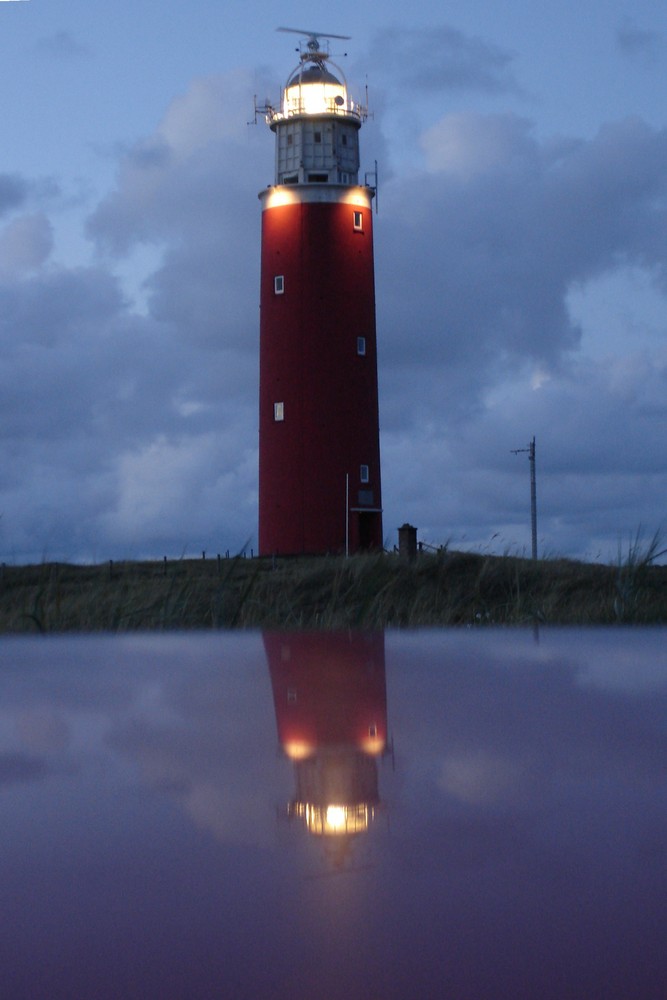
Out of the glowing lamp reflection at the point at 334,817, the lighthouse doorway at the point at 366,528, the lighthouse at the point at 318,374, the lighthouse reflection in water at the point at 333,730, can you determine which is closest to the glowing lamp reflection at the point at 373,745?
the lighthouse reflection in water at the point at 333,730

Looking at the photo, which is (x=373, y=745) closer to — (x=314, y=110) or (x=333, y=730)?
(x=333, y=730)

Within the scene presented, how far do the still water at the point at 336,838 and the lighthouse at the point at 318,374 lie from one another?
25.1m

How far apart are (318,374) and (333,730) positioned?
26.5 m

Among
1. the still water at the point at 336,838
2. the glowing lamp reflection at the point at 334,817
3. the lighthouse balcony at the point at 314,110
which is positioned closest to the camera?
the still water at the point at 336,838

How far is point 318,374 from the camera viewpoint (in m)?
27.2

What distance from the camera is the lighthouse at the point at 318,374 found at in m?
27.0

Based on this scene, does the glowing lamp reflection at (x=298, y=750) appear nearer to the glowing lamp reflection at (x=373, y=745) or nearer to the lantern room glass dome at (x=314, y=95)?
the glowing lamp reflection at (x=373, y=745)

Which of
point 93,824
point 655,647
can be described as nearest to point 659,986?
point 93,824

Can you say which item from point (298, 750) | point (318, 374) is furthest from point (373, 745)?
point (318, 374)

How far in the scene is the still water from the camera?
19.1 inches

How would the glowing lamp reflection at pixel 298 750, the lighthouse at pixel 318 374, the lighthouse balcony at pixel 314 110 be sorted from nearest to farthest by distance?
the glowing lamp reflection at pixel 298 750 → the lighthouse at pixel 318 374 → the lighthouse balcony at pixel 314 110

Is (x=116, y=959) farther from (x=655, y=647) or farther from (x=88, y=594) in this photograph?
(x=88, y=594)

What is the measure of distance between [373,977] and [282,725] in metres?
0.43

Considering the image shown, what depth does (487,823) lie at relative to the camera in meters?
0.66
